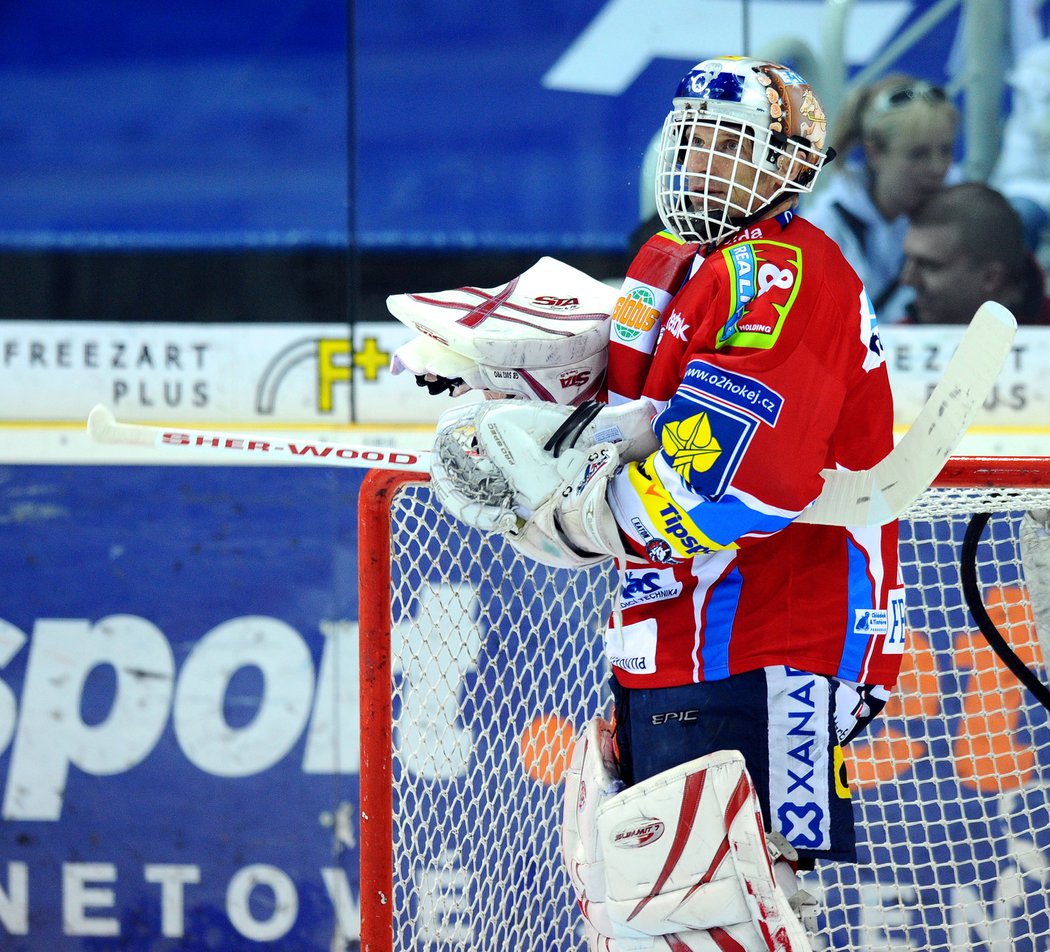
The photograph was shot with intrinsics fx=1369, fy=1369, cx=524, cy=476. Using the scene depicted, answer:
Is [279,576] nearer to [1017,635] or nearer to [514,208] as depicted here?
[514,208]

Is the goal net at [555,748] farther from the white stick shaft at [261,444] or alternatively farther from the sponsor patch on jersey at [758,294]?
the sponsor patch on jersey at [758,294]

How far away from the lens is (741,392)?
1.34 m

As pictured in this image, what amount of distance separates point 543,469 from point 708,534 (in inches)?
8.1

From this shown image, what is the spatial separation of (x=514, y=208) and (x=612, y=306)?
147 centimetres

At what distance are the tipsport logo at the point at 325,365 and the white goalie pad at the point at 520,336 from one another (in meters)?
1.43

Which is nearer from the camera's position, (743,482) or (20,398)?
(743,482)

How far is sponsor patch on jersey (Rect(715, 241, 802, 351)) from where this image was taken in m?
1.36

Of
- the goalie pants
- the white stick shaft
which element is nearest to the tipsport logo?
the white stick shaft

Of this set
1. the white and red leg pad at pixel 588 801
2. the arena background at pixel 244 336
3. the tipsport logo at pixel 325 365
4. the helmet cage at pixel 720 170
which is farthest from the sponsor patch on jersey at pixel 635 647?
the tipsport logo at pixel 325 365

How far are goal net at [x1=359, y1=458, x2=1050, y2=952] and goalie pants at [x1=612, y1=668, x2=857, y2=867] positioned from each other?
1.39ft

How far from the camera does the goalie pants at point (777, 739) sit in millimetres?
1478

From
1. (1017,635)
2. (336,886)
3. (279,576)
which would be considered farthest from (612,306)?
(336,886)

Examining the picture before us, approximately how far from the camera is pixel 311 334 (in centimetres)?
309

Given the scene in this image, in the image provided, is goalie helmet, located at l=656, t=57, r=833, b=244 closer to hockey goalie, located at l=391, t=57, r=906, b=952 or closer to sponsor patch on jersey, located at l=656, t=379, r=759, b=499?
hockey goalie, located at l=391, t=57, r=906, b=952
